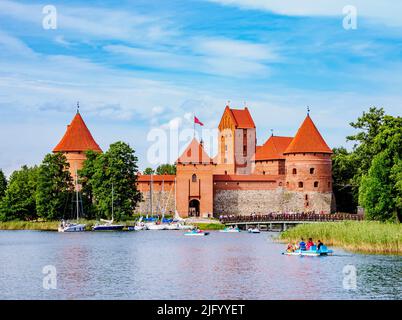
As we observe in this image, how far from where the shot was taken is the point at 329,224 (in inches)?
1460

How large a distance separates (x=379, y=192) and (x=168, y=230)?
21896 mm

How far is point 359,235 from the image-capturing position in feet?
105

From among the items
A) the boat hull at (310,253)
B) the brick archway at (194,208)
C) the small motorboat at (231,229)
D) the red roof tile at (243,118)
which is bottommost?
the boat hull at (310,253)

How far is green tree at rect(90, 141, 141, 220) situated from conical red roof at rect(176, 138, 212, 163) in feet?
26.1

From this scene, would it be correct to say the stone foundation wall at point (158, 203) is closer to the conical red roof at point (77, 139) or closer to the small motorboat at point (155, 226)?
the conical red roof at point (77, 139)

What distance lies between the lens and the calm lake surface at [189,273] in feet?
70.8

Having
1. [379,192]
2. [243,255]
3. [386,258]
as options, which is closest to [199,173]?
[379,192]

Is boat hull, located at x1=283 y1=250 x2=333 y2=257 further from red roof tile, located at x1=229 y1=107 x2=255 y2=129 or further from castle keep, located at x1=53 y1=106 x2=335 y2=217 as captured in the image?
red roof tile, located at x1=229 y1=107 x2=255 y2=129

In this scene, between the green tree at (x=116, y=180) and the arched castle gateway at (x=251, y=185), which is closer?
the green tree at (x=116, y=180)

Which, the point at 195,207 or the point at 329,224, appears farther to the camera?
the point at 195,207

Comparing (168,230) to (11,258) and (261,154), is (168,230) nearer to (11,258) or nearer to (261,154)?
(261,154)

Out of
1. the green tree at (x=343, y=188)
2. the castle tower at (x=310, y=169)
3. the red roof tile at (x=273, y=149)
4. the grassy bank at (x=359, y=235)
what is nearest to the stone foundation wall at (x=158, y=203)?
the castle tower at (x=310, y=169)

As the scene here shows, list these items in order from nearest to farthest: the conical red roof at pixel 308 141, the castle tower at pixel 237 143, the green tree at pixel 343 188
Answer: the conical red roof at pixel 308 141, the green tree at pixel 343 188, the castle tower at pixel 237 143
